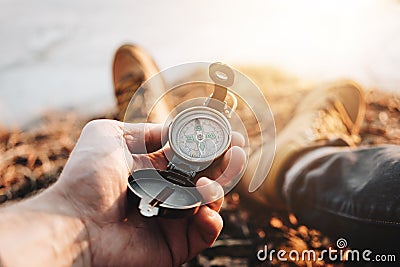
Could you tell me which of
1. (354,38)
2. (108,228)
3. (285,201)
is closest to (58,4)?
(354,38)

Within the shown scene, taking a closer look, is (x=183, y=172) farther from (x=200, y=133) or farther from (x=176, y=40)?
(x=176, y=40)

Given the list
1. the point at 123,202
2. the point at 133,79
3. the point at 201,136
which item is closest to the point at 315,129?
the point at 133,79

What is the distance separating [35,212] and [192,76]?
62.6 inches

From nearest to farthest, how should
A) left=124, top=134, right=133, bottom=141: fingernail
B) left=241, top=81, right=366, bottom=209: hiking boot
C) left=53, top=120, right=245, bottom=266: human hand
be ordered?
1. left=53, top=120, right=245, bottom=266: human hand
2. left=124, top=134, right=133, bottom=141: fingernail
3. left=241, top=81, right=366, bottom=209: hiking boot

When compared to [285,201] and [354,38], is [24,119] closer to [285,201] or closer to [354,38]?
[285,201]

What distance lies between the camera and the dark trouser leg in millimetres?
1584

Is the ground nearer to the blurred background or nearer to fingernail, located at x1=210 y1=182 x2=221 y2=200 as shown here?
the blurred background

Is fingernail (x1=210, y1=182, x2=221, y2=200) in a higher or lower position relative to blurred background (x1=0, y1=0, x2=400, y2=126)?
lower

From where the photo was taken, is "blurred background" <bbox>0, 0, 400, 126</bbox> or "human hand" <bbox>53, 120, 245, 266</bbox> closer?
"human hand" <bbox>53, 120, 245, 266</bbox>

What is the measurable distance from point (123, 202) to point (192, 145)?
23 centimetres

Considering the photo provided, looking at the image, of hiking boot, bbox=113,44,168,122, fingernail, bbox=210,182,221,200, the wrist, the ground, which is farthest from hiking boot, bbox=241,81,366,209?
the wrist

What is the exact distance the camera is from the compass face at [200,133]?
1418 mm

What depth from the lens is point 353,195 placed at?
1.66m

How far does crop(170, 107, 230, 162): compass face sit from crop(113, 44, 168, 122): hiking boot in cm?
55
